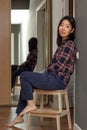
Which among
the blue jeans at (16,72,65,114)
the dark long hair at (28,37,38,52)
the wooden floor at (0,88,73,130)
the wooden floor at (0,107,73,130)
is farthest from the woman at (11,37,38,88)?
the blue jeans at (16,72,65,114)

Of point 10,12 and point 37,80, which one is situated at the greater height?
point 10,12

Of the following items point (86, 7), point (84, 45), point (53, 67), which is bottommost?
point (53, 67)

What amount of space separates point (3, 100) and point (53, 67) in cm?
235

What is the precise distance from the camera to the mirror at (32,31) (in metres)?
5.68

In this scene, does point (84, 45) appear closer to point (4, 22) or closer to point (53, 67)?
point (53, 67)

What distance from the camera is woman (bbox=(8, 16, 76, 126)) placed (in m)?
3.53

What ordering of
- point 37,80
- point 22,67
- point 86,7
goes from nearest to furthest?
point 86,7 < point 37,80 < point 22,67

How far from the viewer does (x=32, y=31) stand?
5789 mm

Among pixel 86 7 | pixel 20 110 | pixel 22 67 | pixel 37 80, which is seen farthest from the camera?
pixel 22 67

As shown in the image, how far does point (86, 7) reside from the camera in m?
3.17

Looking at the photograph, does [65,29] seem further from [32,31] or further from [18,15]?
[18,15]

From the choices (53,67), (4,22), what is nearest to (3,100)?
(4,22)

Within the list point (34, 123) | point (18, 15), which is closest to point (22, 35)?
point (18, 15)

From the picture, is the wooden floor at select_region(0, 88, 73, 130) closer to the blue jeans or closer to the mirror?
the blue jeans
